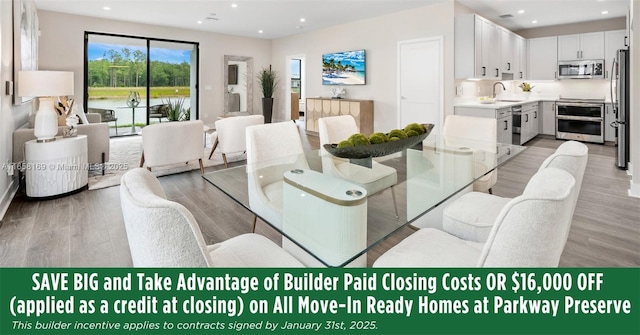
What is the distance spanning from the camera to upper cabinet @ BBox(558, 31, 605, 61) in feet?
22.7

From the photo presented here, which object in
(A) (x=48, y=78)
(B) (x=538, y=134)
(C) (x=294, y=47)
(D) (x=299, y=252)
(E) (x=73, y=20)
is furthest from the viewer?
(C) (x=294, y=47)

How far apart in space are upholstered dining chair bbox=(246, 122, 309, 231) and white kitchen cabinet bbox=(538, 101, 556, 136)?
23.0 ft

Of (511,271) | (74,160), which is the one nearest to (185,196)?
(74,160)

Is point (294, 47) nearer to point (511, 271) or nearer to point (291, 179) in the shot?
point (291, 179)

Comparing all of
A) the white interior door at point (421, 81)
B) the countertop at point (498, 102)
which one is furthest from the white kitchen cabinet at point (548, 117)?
the white interior door at point (421, 81)

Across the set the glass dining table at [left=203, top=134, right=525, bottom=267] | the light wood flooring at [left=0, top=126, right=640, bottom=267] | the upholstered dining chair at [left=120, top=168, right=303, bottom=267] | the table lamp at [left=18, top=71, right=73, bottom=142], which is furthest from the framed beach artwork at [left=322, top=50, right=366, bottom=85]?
the upholstered dining chair at [left=120, top=168, right=303, bottom=267]

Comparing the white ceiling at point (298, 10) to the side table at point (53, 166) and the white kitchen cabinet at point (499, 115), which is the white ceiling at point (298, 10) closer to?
the white kitchen cabinet at point (499, 115)

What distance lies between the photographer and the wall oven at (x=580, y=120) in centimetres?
677

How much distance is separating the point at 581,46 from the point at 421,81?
3.59 meters

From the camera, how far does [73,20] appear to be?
275 inches

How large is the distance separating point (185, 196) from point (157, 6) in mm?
4311

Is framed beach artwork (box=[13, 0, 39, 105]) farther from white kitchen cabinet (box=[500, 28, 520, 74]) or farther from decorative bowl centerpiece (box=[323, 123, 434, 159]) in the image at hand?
white kitchen cabinet (box=[500, 28, 520, 74])

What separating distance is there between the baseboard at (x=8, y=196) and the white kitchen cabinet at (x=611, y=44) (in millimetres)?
9341

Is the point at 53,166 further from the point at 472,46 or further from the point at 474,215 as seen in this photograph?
the point at 472,46
